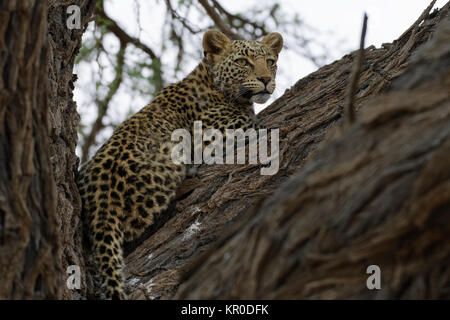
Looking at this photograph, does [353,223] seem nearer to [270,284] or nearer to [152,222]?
[270,284]

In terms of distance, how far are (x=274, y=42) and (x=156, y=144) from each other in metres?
2.67

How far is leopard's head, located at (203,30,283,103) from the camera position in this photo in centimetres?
677

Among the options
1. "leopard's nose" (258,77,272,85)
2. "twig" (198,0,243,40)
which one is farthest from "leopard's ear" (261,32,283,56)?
"twig" (198,0,243,40)

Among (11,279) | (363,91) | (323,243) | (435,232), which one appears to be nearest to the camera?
(435,232)

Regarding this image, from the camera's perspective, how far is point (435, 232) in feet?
6.89

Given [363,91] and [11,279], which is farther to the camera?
[363,91]

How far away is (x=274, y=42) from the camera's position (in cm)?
739

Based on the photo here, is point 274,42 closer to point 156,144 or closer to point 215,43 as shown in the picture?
point 215,43

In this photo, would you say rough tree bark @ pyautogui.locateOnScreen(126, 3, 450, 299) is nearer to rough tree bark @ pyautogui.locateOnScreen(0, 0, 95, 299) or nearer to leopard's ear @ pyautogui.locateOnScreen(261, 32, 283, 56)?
rough tree bark @ pyautogui.locateOnScreen(0, 0, 95, 299)

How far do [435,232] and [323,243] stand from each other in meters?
0.40

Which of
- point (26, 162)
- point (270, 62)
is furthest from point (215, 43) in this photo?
point (26, 162)

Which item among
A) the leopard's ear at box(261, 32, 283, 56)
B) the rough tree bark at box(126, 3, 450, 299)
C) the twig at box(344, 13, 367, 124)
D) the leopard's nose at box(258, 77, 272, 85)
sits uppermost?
the leopard's ear at box(261, 32, 283, 56)

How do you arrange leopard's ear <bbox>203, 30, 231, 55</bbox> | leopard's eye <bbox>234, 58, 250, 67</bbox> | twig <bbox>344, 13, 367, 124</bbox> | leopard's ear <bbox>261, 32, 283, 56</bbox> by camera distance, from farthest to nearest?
leopard's ear <bbox>261, 32, 283, 56</bbox>
leopard's ear <bbox>203, 30, 231, 55</bbox>
leopard's eye <bbox>234, 58, 250, 67</bbox>
twig <bbox>344, 13, 367, 124</bbox>
